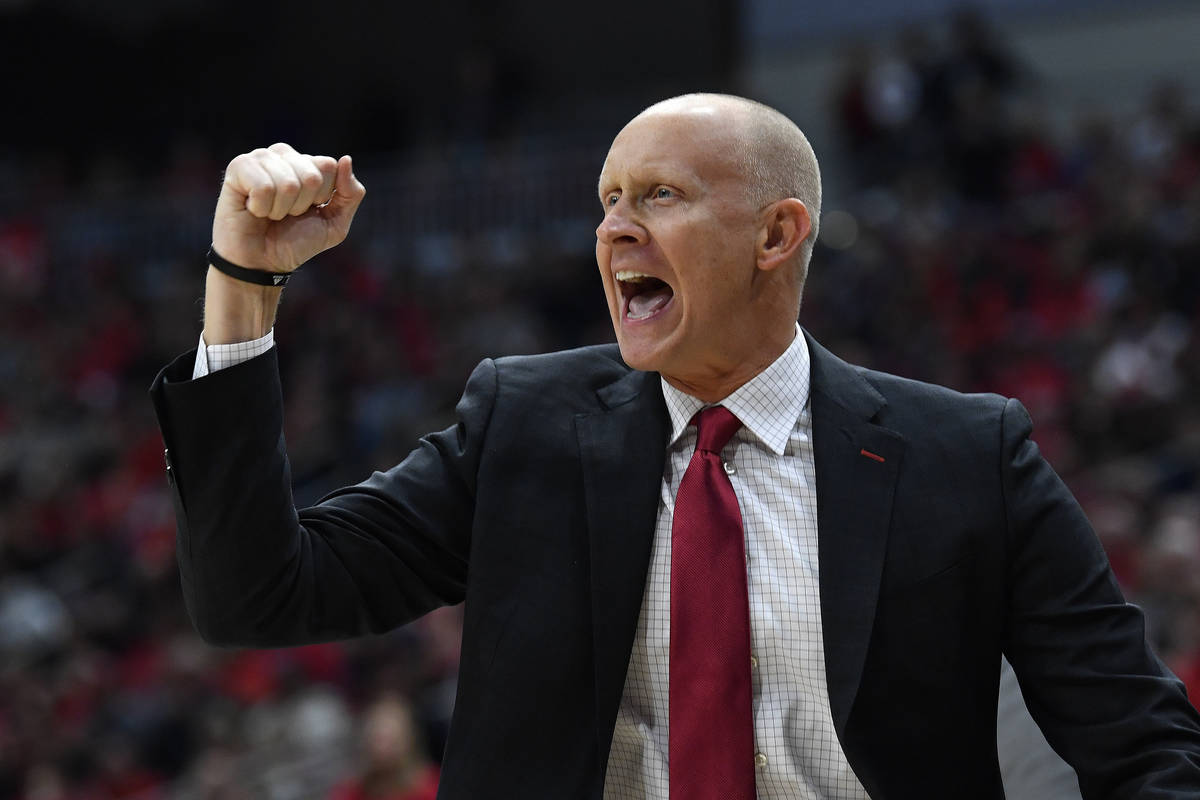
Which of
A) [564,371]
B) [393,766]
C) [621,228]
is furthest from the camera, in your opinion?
[393,766]

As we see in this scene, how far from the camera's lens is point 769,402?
2092 millimetres

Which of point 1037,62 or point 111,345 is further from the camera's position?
point 111,345

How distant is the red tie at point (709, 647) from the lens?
1.88m

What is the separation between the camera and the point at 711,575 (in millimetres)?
1957

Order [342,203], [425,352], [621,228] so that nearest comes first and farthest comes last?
1. [342,203]
2. [621,228]
3. [425,352]

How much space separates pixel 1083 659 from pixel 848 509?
0.34 metres

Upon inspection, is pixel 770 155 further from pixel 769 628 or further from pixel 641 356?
pixel 769 628

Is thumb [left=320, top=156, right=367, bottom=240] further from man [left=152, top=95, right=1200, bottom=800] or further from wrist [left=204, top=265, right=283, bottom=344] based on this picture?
wrist [left=204, top=265, right=283, bottom=344]

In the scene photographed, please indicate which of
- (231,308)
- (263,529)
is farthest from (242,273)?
(263,529)

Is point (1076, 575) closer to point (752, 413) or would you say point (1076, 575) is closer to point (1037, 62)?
point (752, 413)

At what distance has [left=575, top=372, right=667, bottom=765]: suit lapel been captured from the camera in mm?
1922

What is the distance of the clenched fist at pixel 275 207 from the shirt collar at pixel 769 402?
540 mm

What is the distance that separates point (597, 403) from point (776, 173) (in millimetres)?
394

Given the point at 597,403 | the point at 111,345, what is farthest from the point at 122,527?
the point at 597,403
